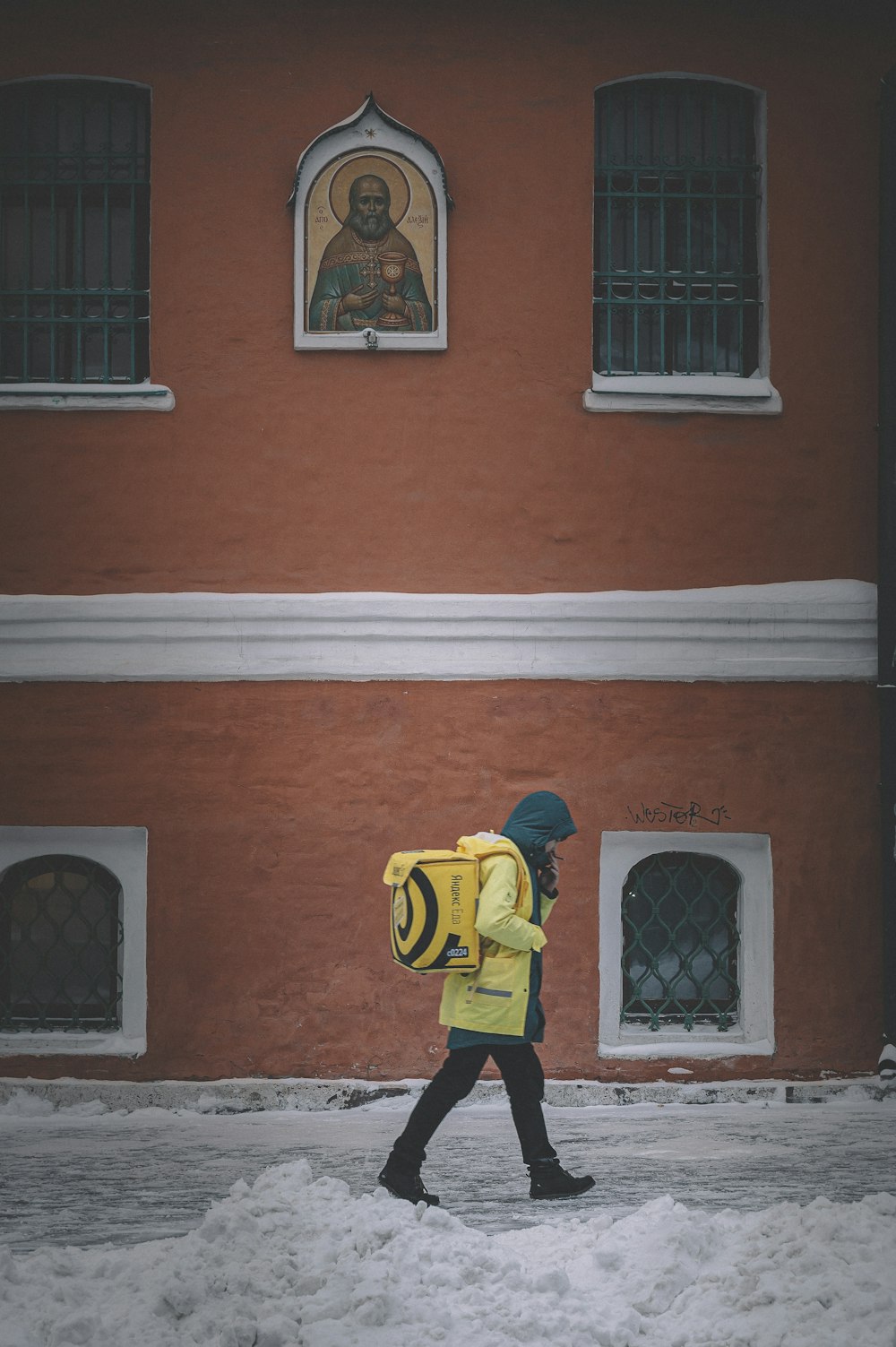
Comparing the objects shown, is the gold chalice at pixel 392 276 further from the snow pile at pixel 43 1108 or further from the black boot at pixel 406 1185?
the snow pile at pixel 43 1108

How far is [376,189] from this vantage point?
8.09 m

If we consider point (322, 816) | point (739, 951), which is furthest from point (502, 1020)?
point (739, 951)

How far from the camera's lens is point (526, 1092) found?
19.7 ft

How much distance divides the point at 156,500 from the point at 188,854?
6.93 ft

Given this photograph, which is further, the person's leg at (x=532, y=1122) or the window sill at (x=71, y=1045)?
the window sill at (x=71, y=1045)

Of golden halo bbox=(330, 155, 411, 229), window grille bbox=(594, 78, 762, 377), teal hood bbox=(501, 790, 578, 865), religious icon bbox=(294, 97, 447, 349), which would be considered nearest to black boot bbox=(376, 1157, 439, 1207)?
teal hood bbox=(501, 790, 578, 865)

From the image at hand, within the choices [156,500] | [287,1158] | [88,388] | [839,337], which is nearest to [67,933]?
[287,1158]

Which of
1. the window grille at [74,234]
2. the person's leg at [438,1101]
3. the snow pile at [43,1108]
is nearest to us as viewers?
the person's leg at [438,1101]

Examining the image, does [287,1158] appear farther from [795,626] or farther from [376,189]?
[376,189]

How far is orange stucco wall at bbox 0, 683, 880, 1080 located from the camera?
313 inches

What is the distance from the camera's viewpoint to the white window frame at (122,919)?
7.99 metres

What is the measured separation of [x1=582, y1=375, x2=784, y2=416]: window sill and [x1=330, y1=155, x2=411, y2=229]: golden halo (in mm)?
1562

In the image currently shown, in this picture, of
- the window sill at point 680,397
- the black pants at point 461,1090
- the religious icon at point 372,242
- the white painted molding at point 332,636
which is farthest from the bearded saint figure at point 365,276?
the black pants at point 461,1090

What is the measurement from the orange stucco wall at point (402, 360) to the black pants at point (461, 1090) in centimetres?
305
